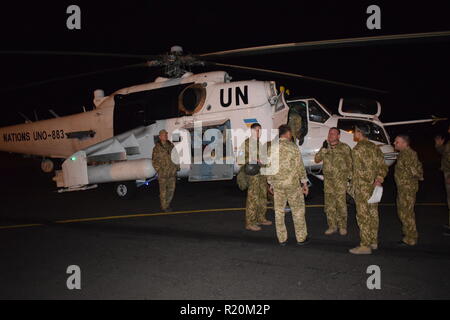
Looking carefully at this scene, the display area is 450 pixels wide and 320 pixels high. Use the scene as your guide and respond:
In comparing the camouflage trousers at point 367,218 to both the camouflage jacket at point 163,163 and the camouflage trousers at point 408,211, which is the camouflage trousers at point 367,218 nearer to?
the camouflage trousers at point 408,211

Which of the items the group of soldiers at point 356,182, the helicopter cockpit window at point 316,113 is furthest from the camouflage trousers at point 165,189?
the helicopter cockpit window at point 316,113

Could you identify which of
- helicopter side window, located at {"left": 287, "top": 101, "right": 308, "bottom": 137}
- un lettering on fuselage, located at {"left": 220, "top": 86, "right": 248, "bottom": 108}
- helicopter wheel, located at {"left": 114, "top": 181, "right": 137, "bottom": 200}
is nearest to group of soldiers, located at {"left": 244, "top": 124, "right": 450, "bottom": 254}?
helicopter side window, located at {"left": 287, "top": 101, "right": 308, "bottom": 137}

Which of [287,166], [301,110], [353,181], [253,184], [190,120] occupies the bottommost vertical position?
[253,184]

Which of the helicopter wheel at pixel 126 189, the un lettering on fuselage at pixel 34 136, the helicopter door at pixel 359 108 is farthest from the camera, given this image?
the un lettering on fuselage at pixel 34 136

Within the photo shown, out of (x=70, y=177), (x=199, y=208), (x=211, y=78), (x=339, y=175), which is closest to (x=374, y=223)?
(x=339, y=175)

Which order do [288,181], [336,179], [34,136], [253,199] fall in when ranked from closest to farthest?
[288,181]
[336,179]
[253,199]
[34,136]

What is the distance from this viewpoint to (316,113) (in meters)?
8.68

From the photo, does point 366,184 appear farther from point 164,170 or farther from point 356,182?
point 164,170

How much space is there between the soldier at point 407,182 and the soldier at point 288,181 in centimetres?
126

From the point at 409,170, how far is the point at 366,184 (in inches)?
26.3

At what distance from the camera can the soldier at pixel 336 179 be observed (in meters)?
5.53

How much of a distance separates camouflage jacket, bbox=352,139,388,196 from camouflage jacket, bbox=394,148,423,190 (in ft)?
1.20

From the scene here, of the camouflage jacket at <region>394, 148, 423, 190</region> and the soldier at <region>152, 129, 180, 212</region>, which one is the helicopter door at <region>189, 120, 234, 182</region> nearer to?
the soldier at <region>152, 129, 180, 212</region>
